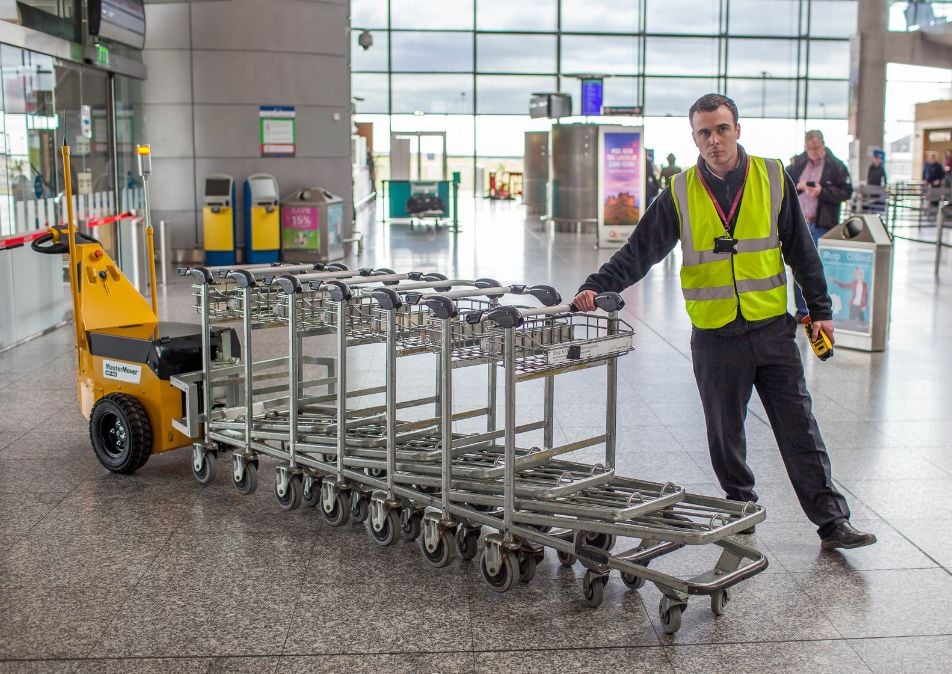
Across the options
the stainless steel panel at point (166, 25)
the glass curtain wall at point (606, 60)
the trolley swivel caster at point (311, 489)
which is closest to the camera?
the trolley swivel caster at point (311, 489)

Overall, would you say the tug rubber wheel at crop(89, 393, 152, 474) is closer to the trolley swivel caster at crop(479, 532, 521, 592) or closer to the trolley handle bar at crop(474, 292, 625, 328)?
the trolley handle bar at crop(474, 292, 625, 328)

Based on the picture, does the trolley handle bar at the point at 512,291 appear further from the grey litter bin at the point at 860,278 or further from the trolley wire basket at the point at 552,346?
the grey litter bin at the point at 860,278

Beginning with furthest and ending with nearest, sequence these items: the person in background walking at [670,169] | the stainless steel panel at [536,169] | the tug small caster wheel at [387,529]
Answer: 1. the stainless steel panel at [536,169]
2. the person in background walking at [670,169]
3. the tug small caster wheel at [387,529]

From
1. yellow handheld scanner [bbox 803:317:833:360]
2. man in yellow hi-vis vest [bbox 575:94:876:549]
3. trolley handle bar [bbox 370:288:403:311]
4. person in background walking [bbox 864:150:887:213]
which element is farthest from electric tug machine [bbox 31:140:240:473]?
person in background walking [bbox 864:150:887:213]

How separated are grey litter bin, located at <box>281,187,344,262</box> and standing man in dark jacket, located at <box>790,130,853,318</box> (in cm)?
680

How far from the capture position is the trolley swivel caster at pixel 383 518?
3928 mm

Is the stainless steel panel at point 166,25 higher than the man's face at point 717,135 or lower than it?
higher

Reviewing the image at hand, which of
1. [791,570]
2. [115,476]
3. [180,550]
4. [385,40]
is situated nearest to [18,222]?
[115,476]

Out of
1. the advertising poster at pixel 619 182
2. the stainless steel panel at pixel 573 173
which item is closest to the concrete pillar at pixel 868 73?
the stainless steel panel at pixel 573 173

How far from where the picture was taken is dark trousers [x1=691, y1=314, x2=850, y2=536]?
3.88m

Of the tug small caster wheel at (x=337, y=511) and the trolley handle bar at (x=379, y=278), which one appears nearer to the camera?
the tug small caster wheel at (x=337, y=511)

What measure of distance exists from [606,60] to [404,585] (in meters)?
26.1

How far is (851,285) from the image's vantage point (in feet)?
26.8

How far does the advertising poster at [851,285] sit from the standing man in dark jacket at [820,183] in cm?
37
